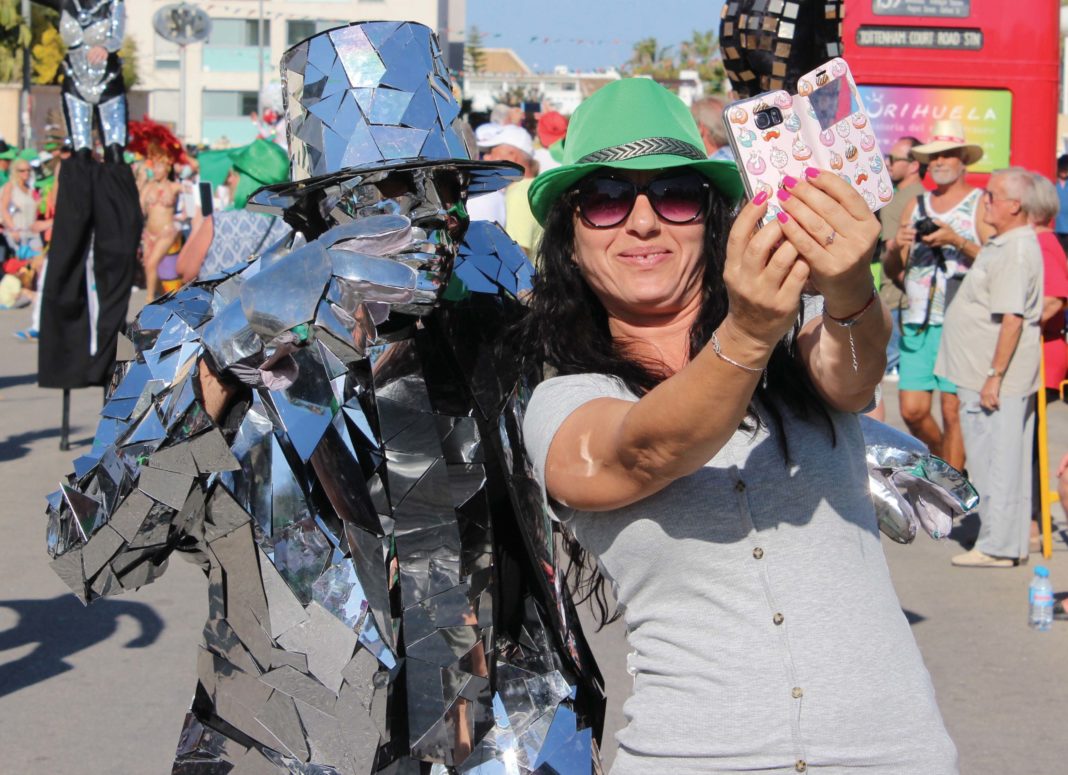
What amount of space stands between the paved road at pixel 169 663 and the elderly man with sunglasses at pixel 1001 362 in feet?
0.85

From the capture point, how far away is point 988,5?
Answer: 35.1ft

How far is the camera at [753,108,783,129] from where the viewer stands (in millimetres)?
1809

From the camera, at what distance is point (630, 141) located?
2.22 metres

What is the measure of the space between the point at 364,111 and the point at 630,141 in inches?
19.4

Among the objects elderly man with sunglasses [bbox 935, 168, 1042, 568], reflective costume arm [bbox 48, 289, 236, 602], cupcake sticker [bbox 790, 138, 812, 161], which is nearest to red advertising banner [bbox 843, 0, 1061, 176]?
elderly man with sunglasses [bbox 935, 168, 1042, 568]

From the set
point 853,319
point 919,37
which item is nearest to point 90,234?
point 919,37

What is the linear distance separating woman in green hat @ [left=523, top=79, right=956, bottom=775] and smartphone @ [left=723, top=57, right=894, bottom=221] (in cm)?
5

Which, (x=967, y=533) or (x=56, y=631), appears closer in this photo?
(x=56, y=631)

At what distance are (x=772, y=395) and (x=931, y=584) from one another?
4692 mm

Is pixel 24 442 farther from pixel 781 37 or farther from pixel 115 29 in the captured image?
pixel 781 37

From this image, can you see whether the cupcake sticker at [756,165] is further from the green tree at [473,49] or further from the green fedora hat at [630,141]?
the green tree at [473,49]

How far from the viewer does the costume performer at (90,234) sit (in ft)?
25.9

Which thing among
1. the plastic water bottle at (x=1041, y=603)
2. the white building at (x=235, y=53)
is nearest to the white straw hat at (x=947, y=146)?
the plastic water bottle at (x=1041, y=603)

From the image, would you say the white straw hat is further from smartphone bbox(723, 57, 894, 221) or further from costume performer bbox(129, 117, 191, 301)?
costume performer bbox(129, 117, 191, 301)
